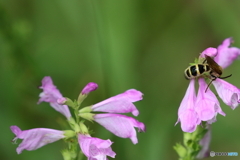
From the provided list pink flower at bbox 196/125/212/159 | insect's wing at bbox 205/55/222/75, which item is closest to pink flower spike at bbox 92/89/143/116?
insect's wing at bbox 205/55/222/75

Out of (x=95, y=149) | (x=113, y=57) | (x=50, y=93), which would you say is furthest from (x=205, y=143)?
(x=113, y=57)

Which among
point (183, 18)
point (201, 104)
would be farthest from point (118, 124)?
point (183, 18)

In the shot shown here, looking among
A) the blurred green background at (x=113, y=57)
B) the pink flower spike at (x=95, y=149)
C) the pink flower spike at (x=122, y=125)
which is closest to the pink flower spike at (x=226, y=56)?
the pink flower spike at (x=122, y=125)

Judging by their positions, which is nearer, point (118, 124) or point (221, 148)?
point (118, 124)

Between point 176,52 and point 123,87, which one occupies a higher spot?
point 176,52

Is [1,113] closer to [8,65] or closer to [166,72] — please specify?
[8,65]

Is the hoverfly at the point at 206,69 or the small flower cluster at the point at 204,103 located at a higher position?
the hoverfly at the point at 206,69

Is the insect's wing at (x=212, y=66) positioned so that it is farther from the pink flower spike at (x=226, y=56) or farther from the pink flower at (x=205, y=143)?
the pink flower at (x=205, y=143)
